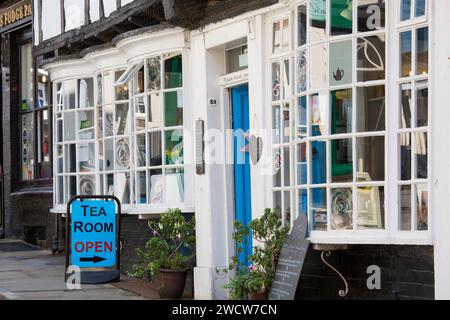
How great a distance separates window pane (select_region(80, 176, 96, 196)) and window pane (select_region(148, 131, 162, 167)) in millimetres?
1934

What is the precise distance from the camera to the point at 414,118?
7047mm

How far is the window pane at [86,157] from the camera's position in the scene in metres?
12.6

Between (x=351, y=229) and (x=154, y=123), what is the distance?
164 inches

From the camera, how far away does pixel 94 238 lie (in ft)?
35.4

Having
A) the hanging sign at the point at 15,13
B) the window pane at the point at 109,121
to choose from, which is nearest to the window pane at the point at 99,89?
the window pane at the point at 109,121

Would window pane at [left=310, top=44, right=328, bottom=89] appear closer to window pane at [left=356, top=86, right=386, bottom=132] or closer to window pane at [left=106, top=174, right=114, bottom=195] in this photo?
window pane at [left=356, top=86, right=386, bottom=132]

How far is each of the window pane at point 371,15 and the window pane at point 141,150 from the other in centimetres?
442

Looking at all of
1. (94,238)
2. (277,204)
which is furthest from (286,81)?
(94,238)

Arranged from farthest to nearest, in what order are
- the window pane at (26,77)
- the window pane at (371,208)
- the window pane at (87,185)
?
the window pane at (26,77)
the window pane at (87,185)
the window pane at (371,208)

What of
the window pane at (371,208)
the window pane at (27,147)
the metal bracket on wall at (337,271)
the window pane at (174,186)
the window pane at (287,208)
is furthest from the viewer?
the window pane at (27,147)

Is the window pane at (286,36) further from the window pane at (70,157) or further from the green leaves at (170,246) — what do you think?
the window pane at (70,157)

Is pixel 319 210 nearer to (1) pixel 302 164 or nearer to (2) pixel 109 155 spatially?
(1) pixel 302 164

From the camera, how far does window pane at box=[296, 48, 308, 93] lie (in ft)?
26.0

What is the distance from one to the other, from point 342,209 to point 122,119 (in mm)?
5099
